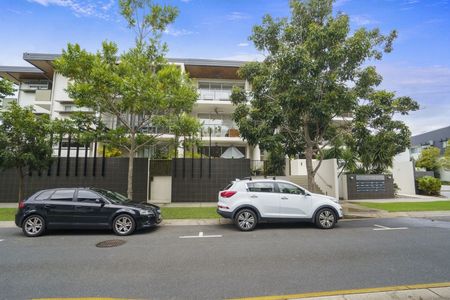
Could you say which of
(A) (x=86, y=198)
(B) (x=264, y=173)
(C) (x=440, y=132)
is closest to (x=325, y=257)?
(A) (x=86, y=198)

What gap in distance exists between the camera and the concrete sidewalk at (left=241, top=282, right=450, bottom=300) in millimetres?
3633

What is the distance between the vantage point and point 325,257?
548 cm

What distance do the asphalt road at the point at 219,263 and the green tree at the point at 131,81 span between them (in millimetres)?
5500

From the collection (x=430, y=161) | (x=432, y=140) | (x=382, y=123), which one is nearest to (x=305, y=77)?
(x=382, y=123)

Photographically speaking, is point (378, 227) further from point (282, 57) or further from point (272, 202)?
point (282, 57)

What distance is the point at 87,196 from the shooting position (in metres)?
8.17

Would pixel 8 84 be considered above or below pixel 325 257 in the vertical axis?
above

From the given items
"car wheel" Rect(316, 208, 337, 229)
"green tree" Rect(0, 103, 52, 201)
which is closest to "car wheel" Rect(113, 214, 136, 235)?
"green tree" Rect(0, 103, 52, 201)

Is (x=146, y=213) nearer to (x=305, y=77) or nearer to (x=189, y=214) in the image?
(x=189, y=214)

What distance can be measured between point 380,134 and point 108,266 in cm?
1104

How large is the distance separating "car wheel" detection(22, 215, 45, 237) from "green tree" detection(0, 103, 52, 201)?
3.99m

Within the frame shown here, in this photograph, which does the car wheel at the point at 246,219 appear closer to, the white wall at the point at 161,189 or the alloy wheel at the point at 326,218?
the alloy wheel at the point at 326,218

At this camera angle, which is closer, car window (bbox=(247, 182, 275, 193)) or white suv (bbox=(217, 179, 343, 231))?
white suv (bbox=(217, 179, 343, 231))

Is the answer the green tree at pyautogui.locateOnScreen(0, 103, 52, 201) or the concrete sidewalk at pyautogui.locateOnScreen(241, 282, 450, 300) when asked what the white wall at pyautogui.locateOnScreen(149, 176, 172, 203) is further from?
the concrete sidewalk at pyautogui.locateOnScreen(241, 282, 450, 300)
